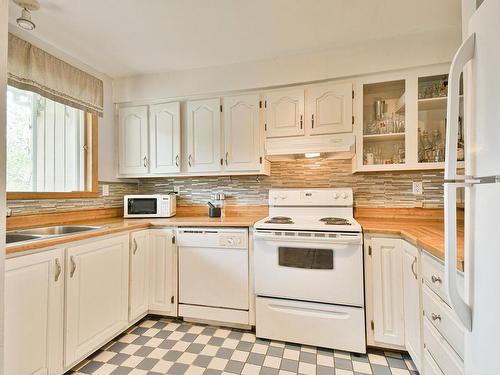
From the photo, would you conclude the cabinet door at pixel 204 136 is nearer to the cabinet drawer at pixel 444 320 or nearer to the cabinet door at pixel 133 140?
the cabinet door at pixel 133 140

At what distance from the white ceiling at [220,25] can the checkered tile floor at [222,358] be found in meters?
2.22

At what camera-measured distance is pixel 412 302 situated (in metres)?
1.56

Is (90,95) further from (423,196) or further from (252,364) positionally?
(423,196)

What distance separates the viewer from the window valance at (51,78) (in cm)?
176

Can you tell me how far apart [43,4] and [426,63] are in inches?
101

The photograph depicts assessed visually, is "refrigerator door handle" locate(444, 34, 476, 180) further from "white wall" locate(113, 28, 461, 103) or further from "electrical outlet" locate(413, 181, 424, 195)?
"electrical outlet" locate(413, 181, 424, 195)

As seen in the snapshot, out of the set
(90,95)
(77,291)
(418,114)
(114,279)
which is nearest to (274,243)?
(114,279)

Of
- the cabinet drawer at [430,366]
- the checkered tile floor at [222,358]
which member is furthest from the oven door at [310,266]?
the cabinet drawer at [430,366]

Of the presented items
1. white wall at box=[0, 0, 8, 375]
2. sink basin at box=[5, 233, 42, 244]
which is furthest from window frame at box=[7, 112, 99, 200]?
white wall at box=[0, 0, 8, 375]

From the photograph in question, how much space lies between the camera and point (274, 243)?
1.91 m

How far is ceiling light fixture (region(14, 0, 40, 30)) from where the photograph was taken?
153cm

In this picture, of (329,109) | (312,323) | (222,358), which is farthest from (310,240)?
(329,109)

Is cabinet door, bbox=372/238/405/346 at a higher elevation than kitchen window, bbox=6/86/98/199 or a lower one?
lower

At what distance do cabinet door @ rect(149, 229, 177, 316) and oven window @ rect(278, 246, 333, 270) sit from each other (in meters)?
0.92
